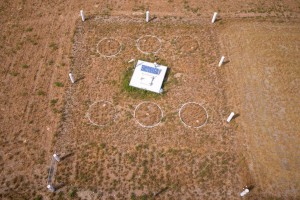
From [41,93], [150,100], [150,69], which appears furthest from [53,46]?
[150,100]

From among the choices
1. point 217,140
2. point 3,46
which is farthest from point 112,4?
point 217,140

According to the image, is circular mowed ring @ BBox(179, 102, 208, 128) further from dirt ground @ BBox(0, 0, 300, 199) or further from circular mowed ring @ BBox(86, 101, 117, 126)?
circular mowed ring @ BBox(86, 101, 117, 126)

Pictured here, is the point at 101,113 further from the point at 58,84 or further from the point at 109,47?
the point at 109,47

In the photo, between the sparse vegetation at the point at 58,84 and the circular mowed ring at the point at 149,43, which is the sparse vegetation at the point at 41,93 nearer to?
the sparse vegetation at the point at 58,84

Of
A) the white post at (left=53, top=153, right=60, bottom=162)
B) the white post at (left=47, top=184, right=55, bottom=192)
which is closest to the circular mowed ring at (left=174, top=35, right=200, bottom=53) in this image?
the white post at (left=53, top=153, right=60, bottom=162)

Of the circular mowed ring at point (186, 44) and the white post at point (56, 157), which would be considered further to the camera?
the circular mowed ring at point (186, 44)

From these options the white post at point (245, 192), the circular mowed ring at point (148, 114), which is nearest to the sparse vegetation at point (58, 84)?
the circular mowed ring at point (148, 114)

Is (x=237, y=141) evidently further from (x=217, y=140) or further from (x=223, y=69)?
(x=223, y=69)
